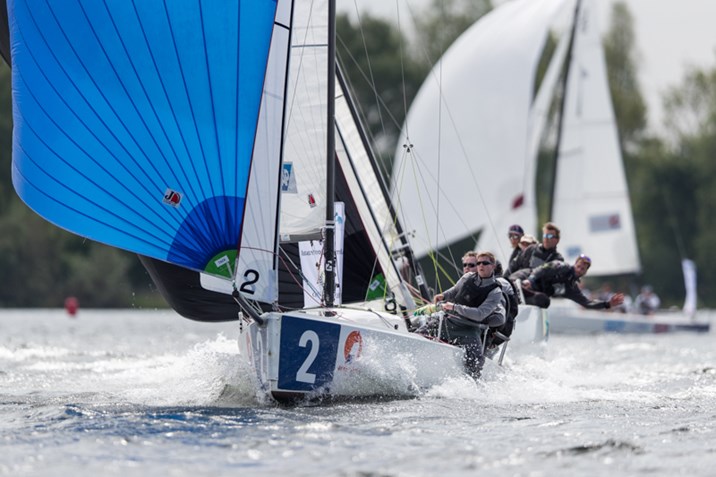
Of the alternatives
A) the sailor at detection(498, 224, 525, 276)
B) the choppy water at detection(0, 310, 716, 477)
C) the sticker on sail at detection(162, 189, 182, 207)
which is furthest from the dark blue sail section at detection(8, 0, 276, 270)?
the sailor at detection(498, 224, 525, 276)

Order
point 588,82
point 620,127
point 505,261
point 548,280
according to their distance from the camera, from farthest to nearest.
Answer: point 620,127, point 588,82, point 505,261, point 548,280

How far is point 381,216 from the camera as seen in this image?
1331 cm

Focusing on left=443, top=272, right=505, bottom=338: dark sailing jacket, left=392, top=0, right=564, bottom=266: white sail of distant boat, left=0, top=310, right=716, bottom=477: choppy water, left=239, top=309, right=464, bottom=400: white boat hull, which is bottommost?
left=0, top=310, right=716, bottom=477: choppy water

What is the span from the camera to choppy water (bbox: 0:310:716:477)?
6.96 m

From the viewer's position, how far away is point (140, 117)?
9453 millimetres

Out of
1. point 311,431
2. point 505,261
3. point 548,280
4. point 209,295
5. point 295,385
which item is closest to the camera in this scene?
point 311,431

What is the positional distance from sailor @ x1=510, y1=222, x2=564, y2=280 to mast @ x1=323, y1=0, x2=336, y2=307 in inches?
140

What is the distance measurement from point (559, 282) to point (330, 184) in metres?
3.69

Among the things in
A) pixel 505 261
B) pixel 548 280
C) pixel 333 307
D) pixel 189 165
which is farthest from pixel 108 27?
pixel 505 261

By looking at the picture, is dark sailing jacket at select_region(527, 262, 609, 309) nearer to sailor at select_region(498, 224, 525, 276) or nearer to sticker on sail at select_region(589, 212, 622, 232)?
sailor at select_region(498, 224, 525, 276)

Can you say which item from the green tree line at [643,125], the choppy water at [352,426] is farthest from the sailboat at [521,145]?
the green tree line at [643,125]

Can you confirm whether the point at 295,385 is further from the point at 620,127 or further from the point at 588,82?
the point at 620,127

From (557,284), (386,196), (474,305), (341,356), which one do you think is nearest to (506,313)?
(474,305)

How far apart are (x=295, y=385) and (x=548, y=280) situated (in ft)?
15.6
